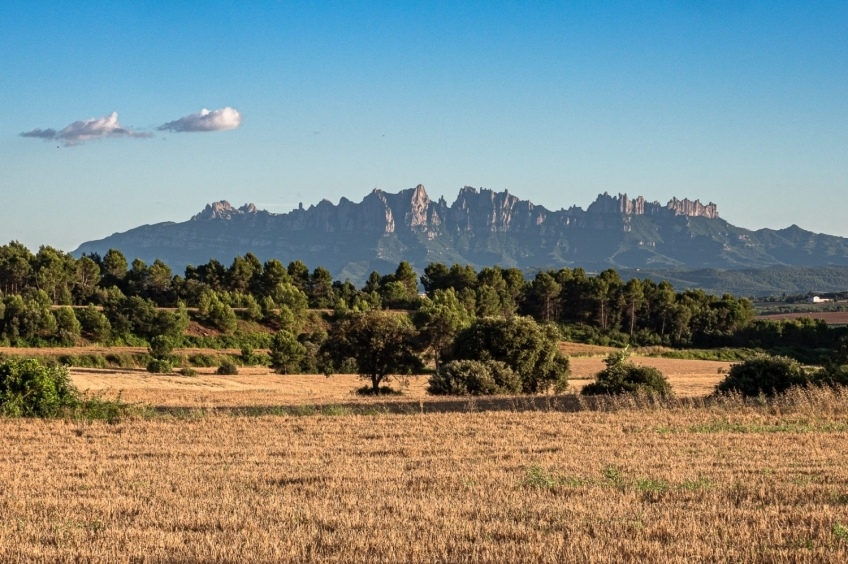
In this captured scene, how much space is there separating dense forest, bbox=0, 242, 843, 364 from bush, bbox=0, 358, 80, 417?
70417 millimetres

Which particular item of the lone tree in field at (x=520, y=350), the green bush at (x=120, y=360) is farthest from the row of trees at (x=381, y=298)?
the lone tree in field at (x=520, y=350)

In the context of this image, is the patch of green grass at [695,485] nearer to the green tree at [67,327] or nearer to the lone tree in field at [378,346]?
the lone tree in field at [378,346]

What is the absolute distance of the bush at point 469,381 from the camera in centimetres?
3891

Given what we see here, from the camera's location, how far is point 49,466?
17.2 meters

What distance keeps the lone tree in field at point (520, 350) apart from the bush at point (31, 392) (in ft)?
73.8

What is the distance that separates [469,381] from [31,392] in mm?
18219

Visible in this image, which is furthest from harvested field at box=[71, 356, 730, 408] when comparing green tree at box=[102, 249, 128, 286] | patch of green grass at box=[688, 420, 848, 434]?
green tree at box=[102, 249, 128, 286]

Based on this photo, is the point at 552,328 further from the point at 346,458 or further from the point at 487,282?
the point at 487,282

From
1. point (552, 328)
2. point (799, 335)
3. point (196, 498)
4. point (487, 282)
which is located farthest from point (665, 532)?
point (487, 282)

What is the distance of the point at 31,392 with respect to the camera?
26.8 meters

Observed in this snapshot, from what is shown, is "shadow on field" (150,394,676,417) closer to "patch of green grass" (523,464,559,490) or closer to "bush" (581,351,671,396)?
"bush" (581,351,671,396)

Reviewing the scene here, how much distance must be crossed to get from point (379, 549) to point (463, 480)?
497cm

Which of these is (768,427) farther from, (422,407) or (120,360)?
(120,360)

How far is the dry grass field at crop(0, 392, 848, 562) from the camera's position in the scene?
1008 centimetres
